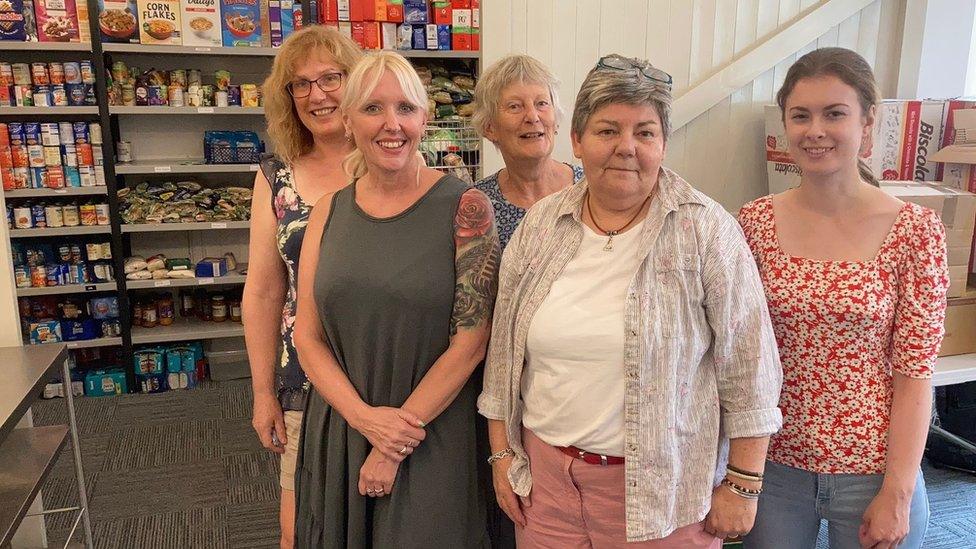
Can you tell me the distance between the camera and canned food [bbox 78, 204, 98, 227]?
3971mm

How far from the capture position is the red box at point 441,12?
13.3ft

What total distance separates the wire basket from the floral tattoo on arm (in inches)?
56.6

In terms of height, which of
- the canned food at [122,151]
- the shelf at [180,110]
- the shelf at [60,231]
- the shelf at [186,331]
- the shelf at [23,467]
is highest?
the shelf at [180,110]

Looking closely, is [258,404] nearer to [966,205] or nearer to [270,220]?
[270,220]

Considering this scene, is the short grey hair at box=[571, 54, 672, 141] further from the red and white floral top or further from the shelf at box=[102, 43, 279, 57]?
the shelf at box=[102, 43, 279, 57]

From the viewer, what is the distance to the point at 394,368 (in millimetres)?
1440

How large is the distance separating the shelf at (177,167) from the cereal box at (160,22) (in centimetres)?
66

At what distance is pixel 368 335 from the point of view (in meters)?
1.42

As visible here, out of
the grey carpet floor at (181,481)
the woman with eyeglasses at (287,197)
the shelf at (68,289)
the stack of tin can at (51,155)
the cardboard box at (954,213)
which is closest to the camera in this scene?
the woman with eyeglasses at (287,197)

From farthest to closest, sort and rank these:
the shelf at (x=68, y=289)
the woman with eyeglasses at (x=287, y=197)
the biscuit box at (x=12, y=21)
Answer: the shelf at (x=68, y=289)
the biscuit box at (x=12, y=21)
the woman with eyeglasses at (x=287, y=197)

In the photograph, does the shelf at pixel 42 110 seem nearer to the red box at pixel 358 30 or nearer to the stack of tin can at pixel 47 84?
the stack of tin can at pixel 47 84

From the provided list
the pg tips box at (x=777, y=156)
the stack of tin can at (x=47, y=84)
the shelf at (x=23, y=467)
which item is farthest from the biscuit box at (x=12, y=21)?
the pg tips box at (x=777, y=156)

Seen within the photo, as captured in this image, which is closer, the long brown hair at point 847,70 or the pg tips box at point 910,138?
the long brown hair at point 847,70

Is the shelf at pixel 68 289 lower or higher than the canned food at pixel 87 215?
lower
